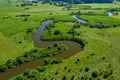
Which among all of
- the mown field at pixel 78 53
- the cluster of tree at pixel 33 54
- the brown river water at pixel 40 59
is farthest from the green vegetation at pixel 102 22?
the cluster of tree at pixel 33 54

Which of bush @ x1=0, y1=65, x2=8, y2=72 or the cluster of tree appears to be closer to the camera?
bush @ x1=0, y1=65, x2=8, y2=72

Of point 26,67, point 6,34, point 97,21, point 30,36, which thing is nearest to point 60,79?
point 26,67

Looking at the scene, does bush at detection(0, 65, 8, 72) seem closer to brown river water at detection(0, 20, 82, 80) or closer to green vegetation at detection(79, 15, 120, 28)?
brown river water at detection(0, 20, 82, 80)

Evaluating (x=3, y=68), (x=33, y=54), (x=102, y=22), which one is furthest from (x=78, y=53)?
(x=102, y=22)

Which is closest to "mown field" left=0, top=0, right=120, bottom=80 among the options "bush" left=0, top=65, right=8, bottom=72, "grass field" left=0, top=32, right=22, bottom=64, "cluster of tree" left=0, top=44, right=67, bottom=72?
"grass field" left=0, top=32, right=22, bottom=64

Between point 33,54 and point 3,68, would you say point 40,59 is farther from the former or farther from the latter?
point 3,68

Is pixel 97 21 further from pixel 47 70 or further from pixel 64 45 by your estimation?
pixel 47 70

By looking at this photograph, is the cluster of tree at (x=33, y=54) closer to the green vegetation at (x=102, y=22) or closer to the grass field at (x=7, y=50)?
the grass field at (x=7, y=50)

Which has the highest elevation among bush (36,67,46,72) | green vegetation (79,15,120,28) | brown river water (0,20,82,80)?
bush (36,67,46,72)
